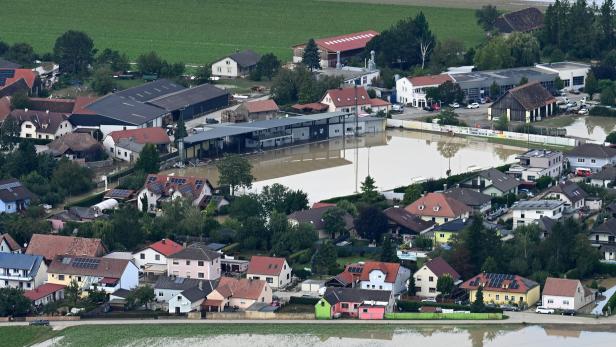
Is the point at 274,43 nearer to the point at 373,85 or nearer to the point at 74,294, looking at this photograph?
the point at 373,85

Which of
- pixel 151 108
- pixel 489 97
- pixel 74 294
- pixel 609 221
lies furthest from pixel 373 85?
pixel 74 294

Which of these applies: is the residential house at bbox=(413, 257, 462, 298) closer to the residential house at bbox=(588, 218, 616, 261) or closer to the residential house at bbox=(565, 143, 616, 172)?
the residential house at bbox=(588, 218, 616, 261)

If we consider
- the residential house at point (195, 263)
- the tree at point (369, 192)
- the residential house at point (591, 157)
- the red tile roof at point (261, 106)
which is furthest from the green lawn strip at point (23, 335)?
the red tile roof at point (261, 106)

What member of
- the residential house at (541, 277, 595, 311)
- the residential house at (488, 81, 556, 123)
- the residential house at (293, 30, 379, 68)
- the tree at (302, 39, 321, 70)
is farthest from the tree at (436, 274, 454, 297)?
the residential house at (293, 30, 379, 68)

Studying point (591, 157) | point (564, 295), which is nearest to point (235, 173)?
point (591, 157)

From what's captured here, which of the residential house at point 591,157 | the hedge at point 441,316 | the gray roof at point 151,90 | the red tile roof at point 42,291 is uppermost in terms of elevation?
the gray roof at point 151,90

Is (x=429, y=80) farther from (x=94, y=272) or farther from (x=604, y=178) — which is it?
(x=94, y=272)

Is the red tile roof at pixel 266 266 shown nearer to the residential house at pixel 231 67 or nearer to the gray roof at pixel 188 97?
the gray roof at pixel 188 97
